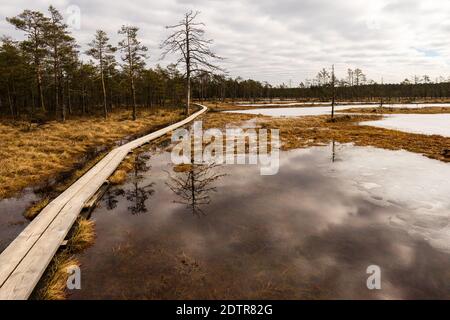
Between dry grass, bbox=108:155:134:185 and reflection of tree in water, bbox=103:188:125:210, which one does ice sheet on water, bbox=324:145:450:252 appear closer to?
reflection of tree in water, bbox=103:188:125:210

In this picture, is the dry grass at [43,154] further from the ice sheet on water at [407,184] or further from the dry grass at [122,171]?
the ice sheet on water at [407,184]

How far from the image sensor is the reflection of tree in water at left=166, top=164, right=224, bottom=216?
376 inches

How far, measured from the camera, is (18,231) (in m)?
7.27

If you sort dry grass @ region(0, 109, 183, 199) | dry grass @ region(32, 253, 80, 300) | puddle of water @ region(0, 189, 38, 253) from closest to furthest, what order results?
1. dry grass @ region(32, 253, 80, 300)
2. puddle of water @ region(0, 189, 38, 253)
3. dry grass @ region(0, 109, 183, 199)

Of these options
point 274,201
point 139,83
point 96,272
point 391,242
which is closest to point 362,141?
point 274,201

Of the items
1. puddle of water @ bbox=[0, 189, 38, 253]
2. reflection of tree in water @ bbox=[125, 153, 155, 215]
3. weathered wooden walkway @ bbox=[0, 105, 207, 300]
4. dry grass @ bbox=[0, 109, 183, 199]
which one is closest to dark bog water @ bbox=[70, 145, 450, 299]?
reflection of tree in water @ bbox=[125, 153, 155, 215]

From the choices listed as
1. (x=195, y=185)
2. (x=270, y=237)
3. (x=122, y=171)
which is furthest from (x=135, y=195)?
(x=270, y=237)

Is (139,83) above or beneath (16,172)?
above

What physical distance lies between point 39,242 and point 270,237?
532cm

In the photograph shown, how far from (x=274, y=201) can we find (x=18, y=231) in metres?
7.37

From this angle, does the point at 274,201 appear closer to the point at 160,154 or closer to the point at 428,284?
the point at 428,284

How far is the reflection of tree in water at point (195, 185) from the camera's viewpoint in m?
9.54

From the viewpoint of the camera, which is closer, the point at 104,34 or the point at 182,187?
the point at 182,187

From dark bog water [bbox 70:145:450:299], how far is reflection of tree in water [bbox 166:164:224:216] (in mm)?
74
